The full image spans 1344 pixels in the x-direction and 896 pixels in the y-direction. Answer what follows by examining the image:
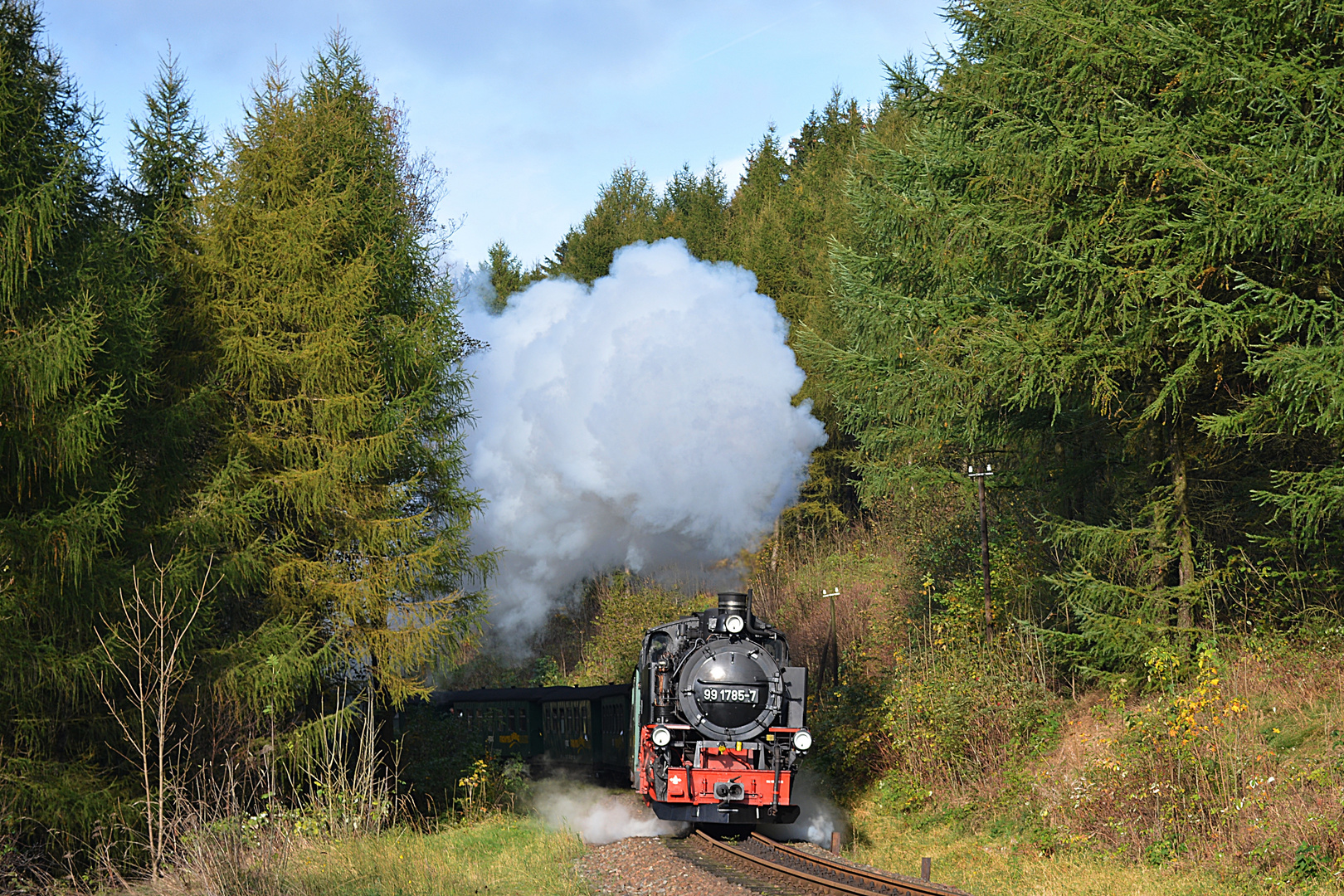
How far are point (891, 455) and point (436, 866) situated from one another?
10.4 m

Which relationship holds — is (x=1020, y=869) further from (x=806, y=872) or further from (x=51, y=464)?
(x=51, y=464)

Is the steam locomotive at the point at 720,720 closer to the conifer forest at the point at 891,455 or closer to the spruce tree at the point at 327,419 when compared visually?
the conifer forest at the point at 891,455

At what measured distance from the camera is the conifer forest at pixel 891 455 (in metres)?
10.2

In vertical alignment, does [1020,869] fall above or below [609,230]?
below

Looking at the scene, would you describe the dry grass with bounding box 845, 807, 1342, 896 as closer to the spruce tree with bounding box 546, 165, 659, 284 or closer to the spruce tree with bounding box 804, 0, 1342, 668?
the spruce tree with bounding box 804, 0, 1342, 668

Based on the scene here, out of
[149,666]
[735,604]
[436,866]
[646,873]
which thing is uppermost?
[735,604]

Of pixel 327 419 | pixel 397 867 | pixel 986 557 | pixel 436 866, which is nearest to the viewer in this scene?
pixel 397 867

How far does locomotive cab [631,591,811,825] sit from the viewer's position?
12.7 metres

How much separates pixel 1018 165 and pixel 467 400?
9.55 m

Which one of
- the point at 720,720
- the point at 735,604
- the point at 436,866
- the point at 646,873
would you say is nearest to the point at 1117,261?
the point at 735,604

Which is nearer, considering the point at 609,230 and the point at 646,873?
the point at 646,873

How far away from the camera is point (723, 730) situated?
1291 cm

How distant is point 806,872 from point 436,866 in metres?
3.85

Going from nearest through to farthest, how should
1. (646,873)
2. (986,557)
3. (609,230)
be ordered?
(646,873), (986,557), (609,230)
